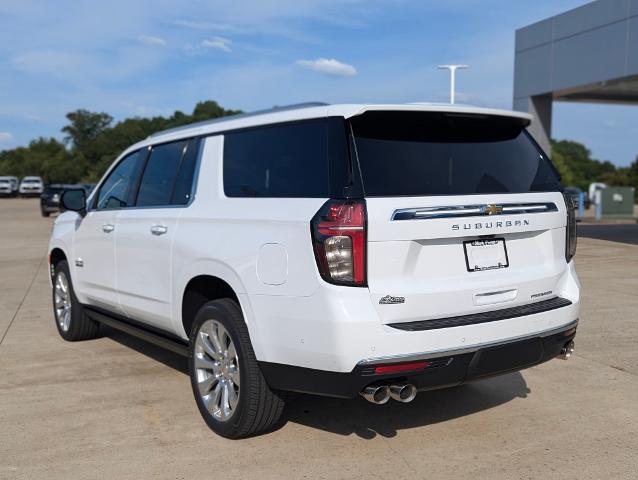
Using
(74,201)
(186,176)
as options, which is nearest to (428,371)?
(186,176)

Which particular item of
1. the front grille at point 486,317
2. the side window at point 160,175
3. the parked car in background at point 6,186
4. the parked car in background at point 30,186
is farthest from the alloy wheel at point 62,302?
the parked car in background at point 6,186

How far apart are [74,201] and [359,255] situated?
373 centimetres

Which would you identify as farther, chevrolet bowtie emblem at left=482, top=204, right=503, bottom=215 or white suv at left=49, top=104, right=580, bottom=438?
chevrolet bowtie emblem at left=482, top=204, right=503, bottom=215

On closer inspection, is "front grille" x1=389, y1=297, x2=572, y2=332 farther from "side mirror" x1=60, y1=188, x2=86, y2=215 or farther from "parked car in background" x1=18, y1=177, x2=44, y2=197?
"parked car in background" x1=18, y1=177, x2=44, y2=197

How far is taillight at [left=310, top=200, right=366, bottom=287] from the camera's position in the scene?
3455mm

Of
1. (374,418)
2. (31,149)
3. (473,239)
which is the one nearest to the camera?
(473,239)

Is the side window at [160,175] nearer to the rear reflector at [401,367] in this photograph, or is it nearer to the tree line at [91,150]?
the rear reflector at [401,367]

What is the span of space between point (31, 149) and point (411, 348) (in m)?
117

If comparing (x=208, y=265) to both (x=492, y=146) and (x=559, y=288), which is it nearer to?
(x=492, y=146)

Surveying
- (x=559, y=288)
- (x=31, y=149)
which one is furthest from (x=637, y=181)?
(x=31, y=149)

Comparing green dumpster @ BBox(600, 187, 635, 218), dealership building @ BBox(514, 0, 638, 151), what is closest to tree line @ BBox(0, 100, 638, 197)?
green dumpster @ BBox(600, 187, 635, 218)

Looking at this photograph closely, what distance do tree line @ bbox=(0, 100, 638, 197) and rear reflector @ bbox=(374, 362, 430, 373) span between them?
8495 centimetres

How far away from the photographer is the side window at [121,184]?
5.61 m

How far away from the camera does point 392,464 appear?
152 inches
